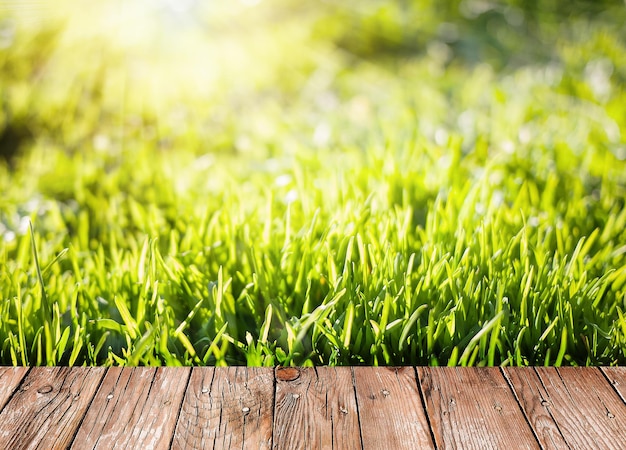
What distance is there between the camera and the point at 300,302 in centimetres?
181

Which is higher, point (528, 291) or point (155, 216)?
point (528, 291)

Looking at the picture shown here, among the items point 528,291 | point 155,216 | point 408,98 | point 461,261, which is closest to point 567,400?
point 528,291

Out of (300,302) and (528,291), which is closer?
(528,291)

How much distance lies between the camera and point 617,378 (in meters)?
1.48

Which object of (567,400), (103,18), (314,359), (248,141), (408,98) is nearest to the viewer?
(567,400)

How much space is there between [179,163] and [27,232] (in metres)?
1.05

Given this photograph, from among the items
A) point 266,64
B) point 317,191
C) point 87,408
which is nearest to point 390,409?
point 87,408

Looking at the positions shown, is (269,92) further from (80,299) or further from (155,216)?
(80,299)

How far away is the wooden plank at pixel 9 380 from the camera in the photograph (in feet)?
4.66

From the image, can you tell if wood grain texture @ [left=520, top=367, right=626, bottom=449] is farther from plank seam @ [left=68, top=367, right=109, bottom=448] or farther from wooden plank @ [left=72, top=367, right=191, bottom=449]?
plank seam @ [left=68, top=367, right=109, bottom=448]

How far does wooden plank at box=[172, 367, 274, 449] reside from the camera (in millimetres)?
1280

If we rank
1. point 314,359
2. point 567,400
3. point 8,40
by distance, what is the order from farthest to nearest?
1. point 8,40
2. point 314,359
3. point 567,400

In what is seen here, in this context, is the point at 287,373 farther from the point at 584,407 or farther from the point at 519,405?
the point at 584,407

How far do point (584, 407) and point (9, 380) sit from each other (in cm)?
124
